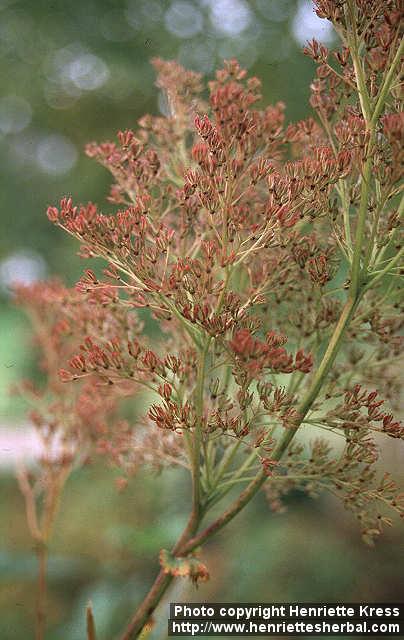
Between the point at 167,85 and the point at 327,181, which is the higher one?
the point at 167,85

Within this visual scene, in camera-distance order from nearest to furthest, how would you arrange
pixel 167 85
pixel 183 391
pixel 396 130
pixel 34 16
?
pixel 396 130 < pixel 183 391 < pixel 167 85 < pixel 34 16

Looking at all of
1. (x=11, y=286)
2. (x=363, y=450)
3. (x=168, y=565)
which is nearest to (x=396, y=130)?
(x=363, y=450)

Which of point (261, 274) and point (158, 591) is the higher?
point (261, 274)

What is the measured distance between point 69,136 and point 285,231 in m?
1.54

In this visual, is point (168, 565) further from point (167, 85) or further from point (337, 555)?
point (337, 555)

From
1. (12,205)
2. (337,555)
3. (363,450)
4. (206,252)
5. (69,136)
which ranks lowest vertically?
(337,555)

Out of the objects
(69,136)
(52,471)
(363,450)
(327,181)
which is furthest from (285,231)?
(69,136)

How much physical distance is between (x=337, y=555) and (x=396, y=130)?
1.68 meters

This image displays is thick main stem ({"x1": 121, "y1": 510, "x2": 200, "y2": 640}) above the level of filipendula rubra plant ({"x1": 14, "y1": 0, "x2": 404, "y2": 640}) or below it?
below

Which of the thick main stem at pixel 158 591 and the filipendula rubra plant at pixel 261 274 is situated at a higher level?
the filipendula rubra plant at pixel 261 274

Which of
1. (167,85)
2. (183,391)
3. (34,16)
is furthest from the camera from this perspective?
(34,16)

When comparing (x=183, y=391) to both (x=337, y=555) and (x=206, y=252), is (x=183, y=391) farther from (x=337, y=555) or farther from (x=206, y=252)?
(x=337, y=555)

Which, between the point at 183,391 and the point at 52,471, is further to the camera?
the point at 52,471

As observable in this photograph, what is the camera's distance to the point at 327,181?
39 centimetres
